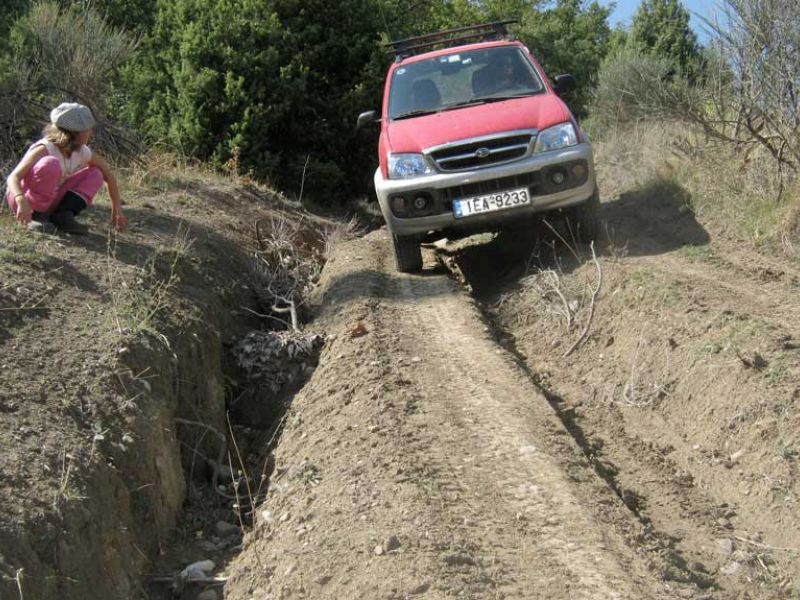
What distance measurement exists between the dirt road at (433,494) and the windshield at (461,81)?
3.12 meters

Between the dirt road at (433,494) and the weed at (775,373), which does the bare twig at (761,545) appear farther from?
the weed at (775,373)

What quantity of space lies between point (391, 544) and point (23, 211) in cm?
419

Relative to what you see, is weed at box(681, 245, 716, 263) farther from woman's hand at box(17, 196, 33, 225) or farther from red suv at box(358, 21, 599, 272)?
woman's hand at box(17, 196, 33, 225)

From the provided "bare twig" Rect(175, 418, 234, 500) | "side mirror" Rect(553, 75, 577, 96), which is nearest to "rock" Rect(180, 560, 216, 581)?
"bare twig" Rect(175, 418, 234, 500)

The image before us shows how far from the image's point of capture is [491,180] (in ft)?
26.7

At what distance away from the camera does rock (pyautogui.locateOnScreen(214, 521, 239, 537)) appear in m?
5.08

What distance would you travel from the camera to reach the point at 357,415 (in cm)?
539

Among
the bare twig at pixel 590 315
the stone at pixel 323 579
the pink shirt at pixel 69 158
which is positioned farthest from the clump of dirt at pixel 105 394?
the bare twig at pixel 590 315

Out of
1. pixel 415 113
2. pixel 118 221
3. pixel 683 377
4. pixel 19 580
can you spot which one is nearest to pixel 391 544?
pixel 19 580

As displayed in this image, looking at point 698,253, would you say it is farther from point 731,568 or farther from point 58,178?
point 58,178

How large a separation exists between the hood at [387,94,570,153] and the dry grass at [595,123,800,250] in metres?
2.14

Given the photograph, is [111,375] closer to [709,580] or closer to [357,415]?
[357,415]

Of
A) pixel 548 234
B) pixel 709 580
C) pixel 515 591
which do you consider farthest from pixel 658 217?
pixel 515 591

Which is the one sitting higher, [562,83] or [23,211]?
[562,83]
